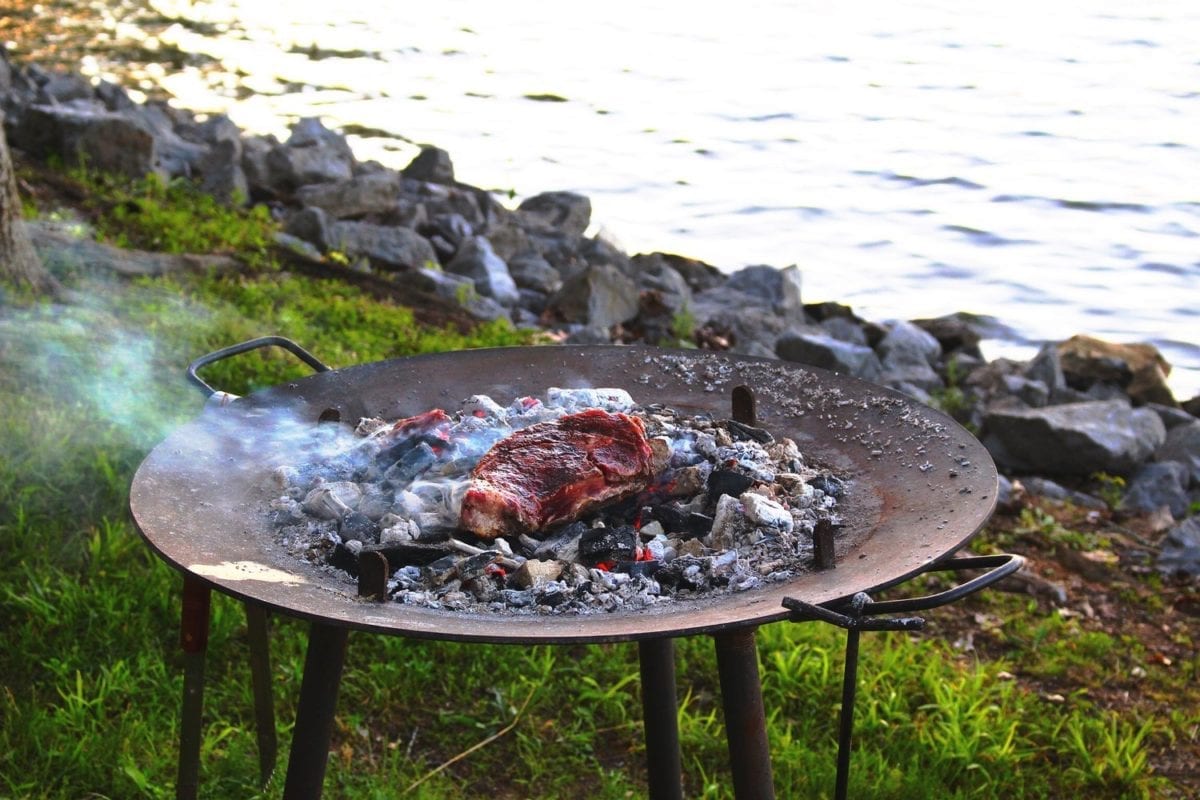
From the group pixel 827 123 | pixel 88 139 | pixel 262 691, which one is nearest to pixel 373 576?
pixel 262 691

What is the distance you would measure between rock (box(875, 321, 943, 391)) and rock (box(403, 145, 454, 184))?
3.61 meters

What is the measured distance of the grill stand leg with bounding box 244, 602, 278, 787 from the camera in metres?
2.79

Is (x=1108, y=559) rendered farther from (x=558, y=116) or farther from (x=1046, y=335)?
(x=558, y=116)

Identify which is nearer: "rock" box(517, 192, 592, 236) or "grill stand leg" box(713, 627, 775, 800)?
"grill stand leg" box(713, 627, 775, 800)

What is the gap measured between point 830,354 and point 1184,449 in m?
1.69

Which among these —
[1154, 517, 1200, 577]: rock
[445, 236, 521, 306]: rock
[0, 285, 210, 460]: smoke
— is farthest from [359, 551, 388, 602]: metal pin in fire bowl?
[445, 236, 521, 306]: rock

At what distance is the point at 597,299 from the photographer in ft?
21.8

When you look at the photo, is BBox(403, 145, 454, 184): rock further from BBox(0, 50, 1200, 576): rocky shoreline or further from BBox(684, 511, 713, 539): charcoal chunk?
BBox(684, 511, 713, 539): charcoal chunk

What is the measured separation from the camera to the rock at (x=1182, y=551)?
4.35 meters

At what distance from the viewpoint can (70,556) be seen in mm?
3705

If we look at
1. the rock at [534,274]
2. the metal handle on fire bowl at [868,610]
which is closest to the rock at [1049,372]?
the rock at [534,274]

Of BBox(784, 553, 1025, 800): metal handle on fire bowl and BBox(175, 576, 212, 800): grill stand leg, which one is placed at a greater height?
BBox(784, 553, 1025, 800): metal handle on fire bowl

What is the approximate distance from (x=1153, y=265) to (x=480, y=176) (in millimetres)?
5002

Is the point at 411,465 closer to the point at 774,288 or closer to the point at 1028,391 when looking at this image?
the point at 1028,391
